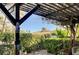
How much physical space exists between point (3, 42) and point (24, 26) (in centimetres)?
38

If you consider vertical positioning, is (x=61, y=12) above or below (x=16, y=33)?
above

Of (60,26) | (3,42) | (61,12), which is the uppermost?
(61,12)

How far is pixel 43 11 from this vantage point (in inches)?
115

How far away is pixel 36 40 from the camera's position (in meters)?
2.90

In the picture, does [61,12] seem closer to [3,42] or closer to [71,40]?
[71,40]

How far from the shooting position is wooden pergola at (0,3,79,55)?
2.89 m

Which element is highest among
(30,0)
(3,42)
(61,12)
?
(30,0)

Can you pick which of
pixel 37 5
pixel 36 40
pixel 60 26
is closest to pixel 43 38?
pixel 36 40

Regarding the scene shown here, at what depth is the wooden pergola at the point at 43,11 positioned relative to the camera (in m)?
2.89

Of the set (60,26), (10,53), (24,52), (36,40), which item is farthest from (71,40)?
(10,53)
